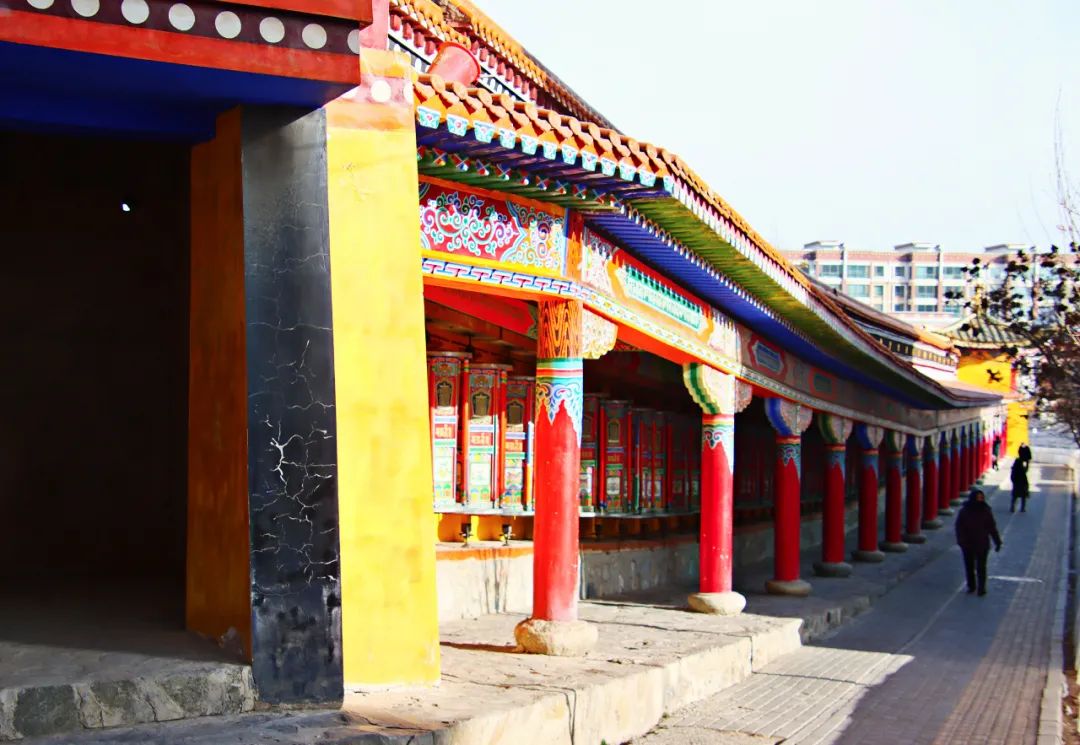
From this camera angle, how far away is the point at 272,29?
519 centimetres

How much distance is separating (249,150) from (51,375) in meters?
3.09

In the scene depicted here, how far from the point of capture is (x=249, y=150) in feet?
18.7

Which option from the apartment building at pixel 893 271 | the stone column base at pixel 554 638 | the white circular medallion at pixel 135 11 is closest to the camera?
the white circular medallion at pixel 135 11

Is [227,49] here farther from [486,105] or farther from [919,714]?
[919,714]

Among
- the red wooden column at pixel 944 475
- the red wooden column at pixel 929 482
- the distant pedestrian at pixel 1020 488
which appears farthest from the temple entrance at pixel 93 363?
the distant pedestrian at pixel 1020 488

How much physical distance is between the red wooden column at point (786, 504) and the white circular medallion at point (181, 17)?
418 inches

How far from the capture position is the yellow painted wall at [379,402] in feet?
19.7

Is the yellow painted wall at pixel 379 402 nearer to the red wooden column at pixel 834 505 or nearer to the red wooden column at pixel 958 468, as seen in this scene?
the red wooden column at pixel 834 505

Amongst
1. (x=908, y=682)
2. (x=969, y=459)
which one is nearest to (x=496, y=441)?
(x=908, y=682)

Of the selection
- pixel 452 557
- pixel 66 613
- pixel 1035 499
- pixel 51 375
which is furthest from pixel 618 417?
pixel 1035 499

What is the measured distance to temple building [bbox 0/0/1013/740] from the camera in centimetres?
544

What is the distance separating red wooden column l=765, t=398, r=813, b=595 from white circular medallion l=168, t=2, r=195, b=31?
418 inches

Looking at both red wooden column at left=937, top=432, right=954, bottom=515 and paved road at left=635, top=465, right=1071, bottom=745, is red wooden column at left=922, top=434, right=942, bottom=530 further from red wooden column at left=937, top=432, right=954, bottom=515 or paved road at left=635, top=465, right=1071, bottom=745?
paved road at left=635, top=465, right=1071, bottom=745

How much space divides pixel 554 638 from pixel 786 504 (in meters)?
6.97
